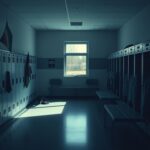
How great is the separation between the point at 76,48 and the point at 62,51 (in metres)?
0.53

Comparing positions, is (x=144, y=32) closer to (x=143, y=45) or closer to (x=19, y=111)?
(x=143, y=45)

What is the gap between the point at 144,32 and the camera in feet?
19.2

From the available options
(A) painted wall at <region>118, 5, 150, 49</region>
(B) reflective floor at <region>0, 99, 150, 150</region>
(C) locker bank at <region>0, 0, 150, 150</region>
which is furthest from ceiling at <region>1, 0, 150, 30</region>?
(B) reflective floor at <region>0, 99, 150, 150</region>

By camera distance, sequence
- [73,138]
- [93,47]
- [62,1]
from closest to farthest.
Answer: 1. [73,138]
2. [62,1]
3. [93,47]

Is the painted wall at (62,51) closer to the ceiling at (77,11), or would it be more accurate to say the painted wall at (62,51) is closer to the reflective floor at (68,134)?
the ceiling at (77,11)

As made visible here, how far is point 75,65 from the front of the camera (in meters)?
9.99

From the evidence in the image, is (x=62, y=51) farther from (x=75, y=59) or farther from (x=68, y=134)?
(x=68, y=134)

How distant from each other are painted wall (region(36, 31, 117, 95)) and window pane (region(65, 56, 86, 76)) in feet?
0.86

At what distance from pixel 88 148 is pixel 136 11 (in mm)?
3688

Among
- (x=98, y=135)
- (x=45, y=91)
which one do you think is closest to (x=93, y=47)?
(x=45, y=91)

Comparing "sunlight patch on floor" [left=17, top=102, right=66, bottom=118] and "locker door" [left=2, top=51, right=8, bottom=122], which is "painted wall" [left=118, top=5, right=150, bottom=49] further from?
"locker door" [left=2, top=51, right=8, bottom=122]

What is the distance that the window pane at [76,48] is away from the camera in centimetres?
990

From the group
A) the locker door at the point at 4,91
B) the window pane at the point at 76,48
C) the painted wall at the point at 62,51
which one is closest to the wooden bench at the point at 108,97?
the locker door at the point at 4,91

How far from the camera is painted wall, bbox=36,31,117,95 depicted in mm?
9703
